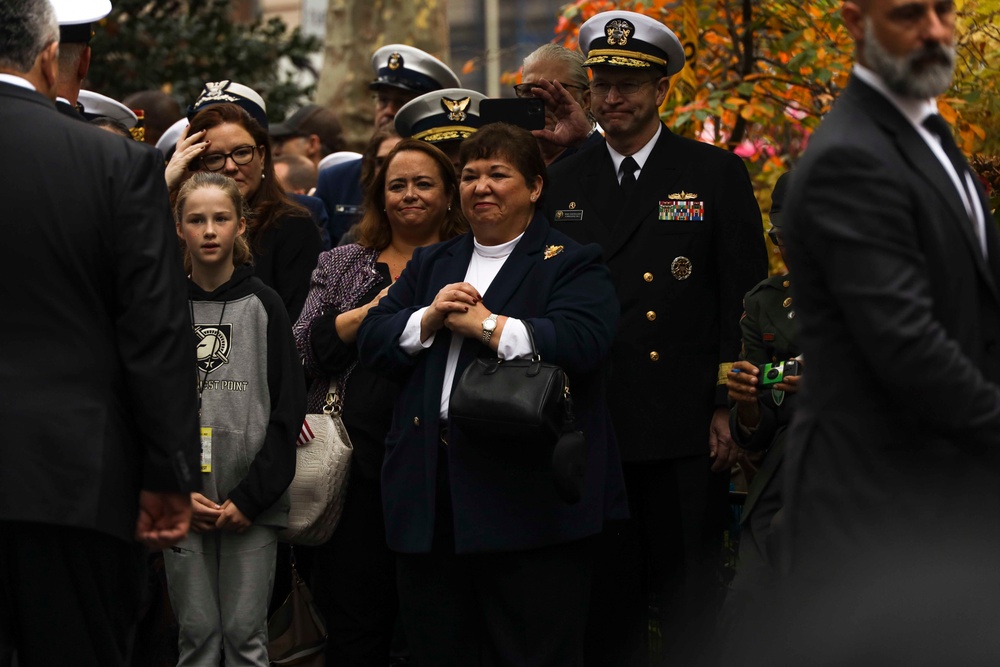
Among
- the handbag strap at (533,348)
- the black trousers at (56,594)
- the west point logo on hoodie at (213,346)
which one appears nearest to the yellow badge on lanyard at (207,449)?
the west point logo on hoodie at (213,346)

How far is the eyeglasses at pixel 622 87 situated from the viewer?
594 centimetres

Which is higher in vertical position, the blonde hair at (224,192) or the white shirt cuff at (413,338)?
the blonde hair at (224,192)

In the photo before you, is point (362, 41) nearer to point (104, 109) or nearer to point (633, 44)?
point (104, 109)

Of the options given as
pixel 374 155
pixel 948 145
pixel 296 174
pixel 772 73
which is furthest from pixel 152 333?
pixel 296 174

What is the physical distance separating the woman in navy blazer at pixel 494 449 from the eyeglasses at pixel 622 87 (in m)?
0.60

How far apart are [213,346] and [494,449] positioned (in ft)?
3.80

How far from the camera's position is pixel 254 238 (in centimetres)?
643

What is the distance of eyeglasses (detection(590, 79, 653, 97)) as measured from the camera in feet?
19.5

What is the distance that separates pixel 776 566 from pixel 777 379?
5.28 ft

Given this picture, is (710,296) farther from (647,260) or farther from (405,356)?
(405,356)

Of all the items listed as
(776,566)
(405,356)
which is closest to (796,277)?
(776,566)

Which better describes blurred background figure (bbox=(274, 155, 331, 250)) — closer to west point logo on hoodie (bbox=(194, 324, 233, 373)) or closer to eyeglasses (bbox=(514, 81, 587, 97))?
eyeglasses (bbox=(514, 81, 587, 97))

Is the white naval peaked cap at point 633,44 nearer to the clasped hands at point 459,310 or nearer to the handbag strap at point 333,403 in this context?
the clasped hands at point 459,310

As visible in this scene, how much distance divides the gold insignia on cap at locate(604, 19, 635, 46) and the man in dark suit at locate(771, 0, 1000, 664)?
8.18ft
